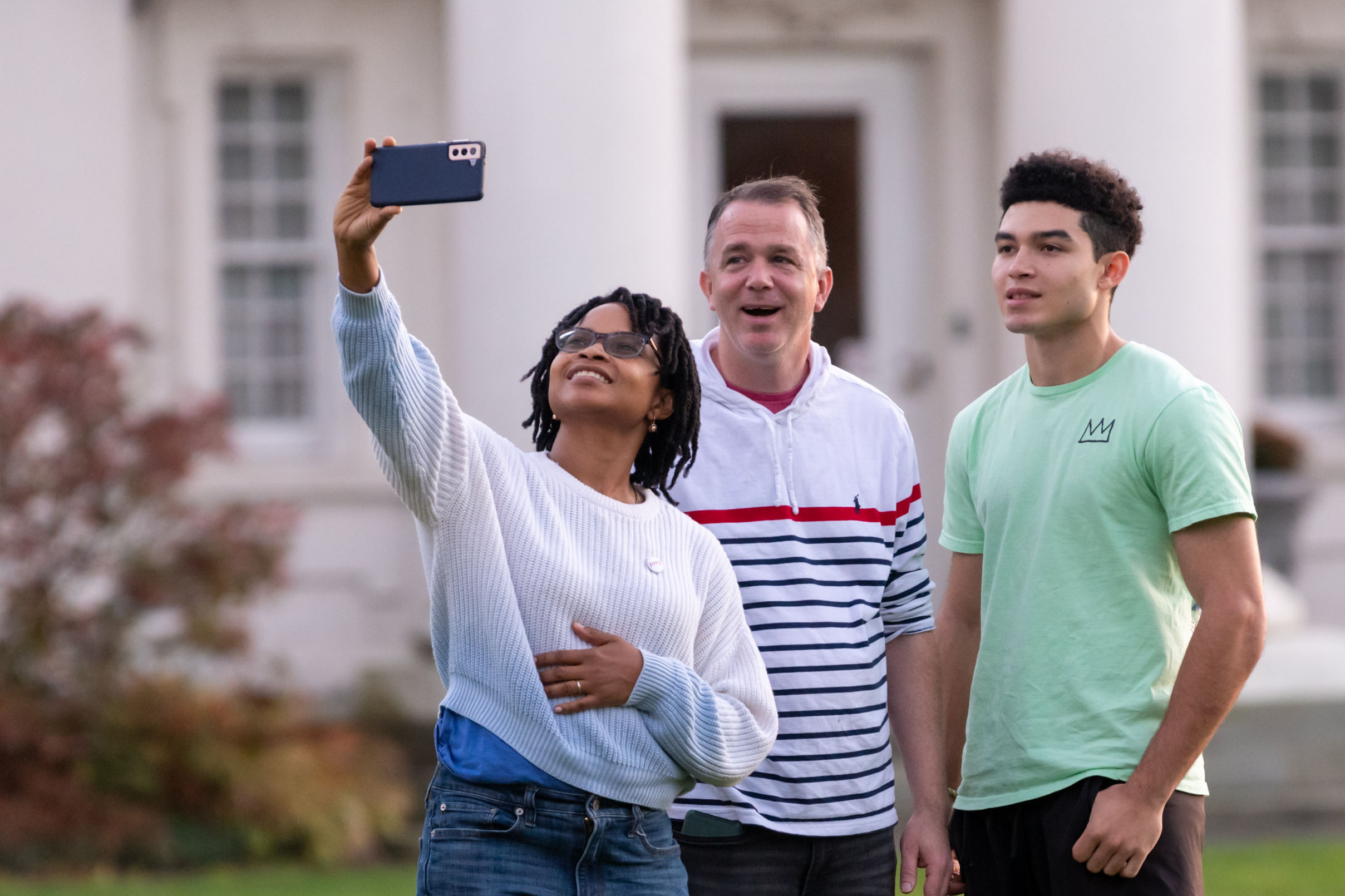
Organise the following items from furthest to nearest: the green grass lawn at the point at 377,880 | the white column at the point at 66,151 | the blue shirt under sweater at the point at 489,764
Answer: the white column at the point at 66,151, the green grass lawn at the point at 377,880, the blue shirt under sweater at the point at 489,764

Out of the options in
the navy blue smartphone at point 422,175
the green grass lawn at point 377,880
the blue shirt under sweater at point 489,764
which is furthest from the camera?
the green grass lawn at point 377,880

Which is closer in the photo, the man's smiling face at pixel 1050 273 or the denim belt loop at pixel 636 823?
the denim belt loop at pixel 636 823

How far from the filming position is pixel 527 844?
2.39m

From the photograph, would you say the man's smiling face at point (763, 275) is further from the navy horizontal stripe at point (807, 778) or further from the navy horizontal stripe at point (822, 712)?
the navy horizontal stripe at point (807, 778)

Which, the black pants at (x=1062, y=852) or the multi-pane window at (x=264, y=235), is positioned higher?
the multi-pane window at (x=264, y=235)

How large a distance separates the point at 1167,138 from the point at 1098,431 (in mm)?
4935

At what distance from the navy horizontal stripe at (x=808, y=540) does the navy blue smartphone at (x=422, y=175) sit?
90cm

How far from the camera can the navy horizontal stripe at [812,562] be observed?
2928 mm

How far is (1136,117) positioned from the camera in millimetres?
7227

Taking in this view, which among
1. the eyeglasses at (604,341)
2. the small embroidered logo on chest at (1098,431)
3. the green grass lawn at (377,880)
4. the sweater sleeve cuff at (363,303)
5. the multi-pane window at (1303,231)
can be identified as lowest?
the green grass lawn at (377,880)

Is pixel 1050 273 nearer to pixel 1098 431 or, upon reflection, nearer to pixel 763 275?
pixel 1098 431

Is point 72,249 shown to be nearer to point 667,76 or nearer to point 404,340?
point 667,76

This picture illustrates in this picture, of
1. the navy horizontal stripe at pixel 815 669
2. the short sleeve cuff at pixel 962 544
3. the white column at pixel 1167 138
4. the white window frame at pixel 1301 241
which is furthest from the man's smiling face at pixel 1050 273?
the white window frame at pixel 1301 241

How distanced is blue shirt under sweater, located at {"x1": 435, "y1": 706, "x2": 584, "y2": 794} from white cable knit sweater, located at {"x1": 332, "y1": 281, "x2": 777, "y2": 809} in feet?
0.05
